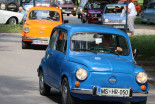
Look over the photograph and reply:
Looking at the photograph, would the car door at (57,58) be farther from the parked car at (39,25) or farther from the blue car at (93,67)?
the parked car at (39,25)

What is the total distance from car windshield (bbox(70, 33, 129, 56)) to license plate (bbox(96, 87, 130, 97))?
1196mm

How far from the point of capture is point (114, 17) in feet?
112

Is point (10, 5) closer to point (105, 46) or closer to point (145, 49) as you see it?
point (145, 49)

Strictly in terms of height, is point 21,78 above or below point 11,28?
above

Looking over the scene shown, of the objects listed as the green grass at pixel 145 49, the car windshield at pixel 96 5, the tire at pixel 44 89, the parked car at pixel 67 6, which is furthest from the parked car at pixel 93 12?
the tire at pixel 44 89

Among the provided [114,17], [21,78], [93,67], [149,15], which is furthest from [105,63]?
[149,15]

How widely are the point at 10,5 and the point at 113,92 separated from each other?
40.5 m

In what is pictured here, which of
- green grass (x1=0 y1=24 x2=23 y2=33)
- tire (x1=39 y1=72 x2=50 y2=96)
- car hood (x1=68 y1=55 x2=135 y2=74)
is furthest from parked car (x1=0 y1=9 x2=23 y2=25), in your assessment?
car hood (x1=68 y1=55 x2=135 y2=74)

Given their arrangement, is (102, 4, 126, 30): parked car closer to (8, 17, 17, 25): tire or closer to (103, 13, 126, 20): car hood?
(103, 13, 126, 20): car hood

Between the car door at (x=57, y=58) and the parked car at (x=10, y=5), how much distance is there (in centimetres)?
3821

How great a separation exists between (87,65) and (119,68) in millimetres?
521

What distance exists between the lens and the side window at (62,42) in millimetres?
10375

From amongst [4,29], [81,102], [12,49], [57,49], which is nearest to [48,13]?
[12,49]

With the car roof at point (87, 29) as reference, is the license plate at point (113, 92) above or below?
below
